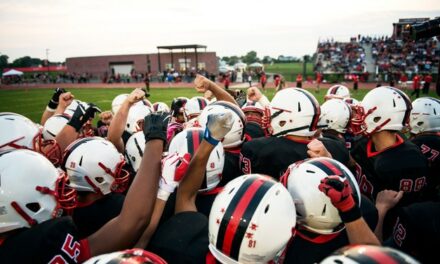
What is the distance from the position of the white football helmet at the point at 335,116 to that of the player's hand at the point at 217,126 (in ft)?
11.2

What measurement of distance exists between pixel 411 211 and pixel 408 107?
1836 millimetres

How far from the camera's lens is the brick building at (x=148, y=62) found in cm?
5456

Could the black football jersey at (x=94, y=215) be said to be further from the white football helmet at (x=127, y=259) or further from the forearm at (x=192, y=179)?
the white football helmet at (x=127, y=259)

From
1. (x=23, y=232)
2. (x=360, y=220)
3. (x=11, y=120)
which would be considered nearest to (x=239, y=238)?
(x=360, y=220)

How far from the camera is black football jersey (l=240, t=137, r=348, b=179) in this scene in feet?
11.9

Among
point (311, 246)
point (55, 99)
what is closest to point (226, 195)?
point (311, 246)

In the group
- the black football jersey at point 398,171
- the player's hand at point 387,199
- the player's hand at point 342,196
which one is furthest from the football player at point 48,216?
the black football jersey at point 398,171

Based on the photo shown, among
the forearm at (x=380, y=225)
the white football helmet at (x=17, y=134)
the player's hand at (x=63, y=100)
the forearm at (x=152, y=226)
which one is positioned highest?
the player's hand at (x=63, y=100)

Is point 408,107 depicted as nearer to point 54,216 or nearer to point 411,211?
point 411,211

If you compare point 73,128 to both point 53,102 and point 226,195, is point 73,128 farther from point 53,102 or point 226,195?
point 226,195

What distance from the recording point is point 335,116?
5492 millimetres

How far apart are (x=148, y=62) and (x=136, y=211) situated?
192ft

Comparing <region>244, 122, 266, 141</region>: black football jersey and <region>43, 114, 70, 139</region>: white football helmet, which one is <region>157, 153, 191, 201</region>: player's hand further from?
<region>43, 114, 70, 139</region>: white football helmet

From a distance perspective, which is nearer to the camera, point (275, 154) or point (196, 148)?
point (196, 148)
